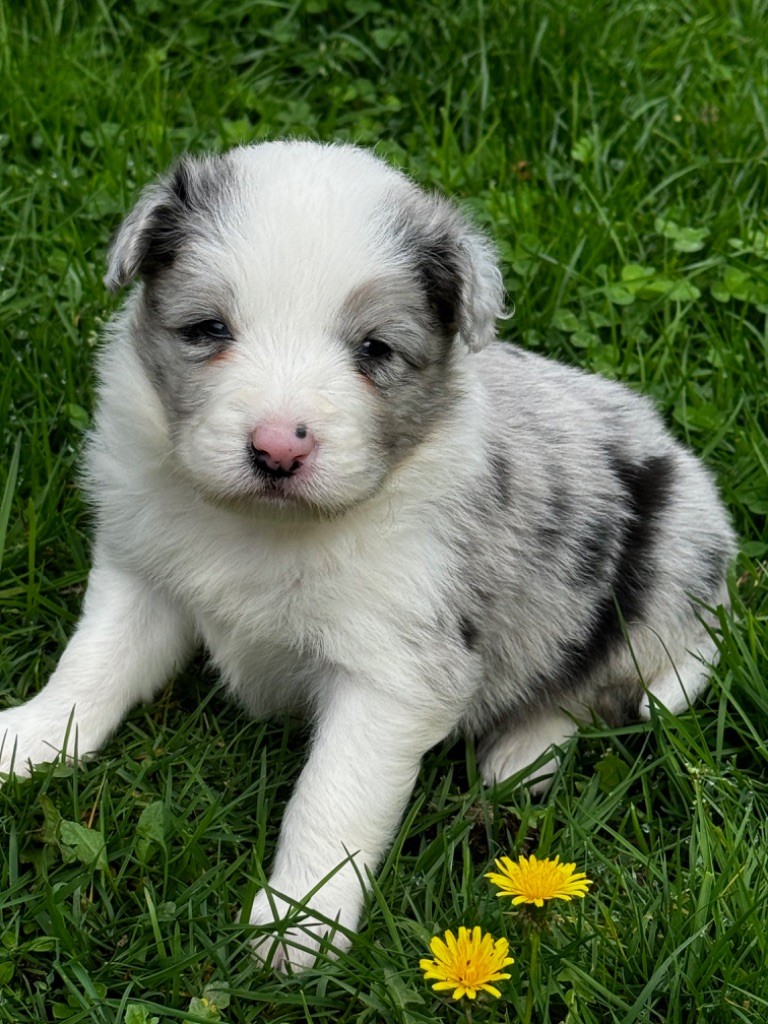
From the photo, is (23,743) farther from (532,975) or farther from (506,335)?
(506,335)

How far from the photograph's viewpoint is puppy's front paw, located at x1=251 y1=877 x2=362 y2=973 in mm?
3855

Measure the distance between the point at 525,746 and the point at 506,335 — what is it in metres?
2.11

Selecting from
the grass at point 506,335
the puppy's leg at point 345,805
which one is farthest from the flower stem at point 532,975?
the puppy's leg at point 345,805

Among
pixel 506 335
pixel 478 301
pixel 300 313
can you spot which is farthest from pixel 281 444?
pixel 506 335

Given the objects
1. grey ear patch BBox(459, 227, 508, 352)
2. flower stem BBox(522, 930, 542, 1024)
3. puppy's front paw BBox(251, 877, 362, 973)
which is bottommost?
puppy's front paw BBox(251, 877, 362, 973)

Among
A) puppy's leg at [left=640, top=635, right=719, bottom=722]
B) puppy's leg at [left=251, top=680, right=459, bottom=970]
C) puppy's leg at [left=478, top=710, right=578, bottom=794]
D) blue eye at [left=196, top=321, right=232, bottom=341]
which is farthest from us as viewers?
puppy's leg at [left=640, top=635, right=719, bottom=722]

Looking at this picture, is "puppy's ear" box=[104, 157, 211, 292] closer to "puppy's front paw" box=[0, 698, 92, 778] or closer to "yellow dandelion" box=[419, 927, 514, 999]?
"puppy's front paw" box=[0, 698, 92, 778]

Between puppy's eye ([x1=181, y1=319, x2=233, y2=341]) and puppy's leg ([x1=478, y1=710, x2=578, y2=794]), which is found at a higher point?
puppy's eye ([x1=181, y1=319, x2=233, y2=341])

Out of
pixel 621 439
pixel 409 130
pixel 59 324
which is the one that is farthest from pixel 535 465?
pixel 409 130

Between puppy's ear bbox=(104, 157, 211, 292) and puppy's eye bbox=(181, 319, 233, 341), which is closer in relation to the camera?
puppy's eye bbox=(181, 319, 233, 341)

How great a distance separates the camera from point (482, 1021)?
375 cm

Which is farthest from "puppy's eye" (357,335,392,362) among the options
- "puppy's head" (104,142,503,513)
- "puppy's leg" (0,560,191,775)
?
"puppy's leg" (0,560,191,775)

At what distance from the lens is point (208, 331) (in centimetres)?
400

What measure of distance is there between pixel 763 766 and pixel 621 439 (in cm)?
119
